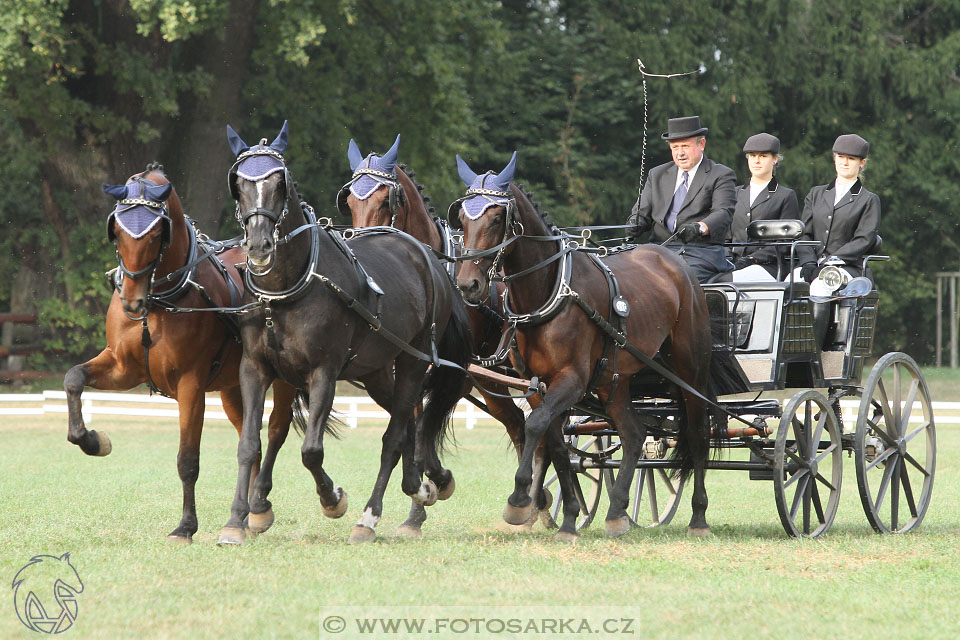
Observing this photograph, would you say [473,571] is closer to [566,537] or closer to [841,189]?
[566,537]

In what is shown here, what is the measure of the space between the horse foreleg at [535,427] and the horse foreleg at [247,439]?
1.55 meters

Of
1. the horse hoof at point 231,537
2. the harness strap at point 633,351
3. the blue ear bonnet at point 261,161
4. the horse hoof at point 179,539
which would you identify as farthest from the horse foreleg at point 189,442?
the harness strap at point 633,351

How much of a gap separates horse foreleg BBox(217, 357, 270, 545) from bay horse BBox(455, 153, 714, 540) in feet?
4.31

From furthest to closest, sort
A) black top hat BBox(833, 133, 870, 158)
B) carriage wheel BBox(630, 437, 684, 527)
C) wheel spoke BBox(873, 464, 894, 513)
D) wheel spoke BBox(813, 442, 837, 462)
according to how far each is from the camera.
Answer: black top hat BBox(833, 133, 870, 158), carriage wheel BBox(630, 437, 684, 527), wheel spoke BBox(873, 464, 894, 513), wheel spoke BBox(813, 442, 837, 462)

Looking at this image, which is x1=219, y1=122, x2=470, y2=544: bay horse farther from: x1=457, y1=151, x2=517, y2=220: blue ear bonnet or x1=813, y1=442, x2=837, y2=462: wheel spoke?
x1=813, y1=442, x2=837, y2=462: wheel spoke

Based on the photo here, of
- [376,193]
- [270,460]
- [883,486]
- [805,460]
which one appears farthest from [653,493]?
[270,460]

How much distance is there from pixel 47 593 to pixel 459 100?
17.3m

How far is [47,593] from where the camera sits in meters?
5.85

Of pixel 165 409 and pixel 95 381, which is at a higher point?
pixel 95 381

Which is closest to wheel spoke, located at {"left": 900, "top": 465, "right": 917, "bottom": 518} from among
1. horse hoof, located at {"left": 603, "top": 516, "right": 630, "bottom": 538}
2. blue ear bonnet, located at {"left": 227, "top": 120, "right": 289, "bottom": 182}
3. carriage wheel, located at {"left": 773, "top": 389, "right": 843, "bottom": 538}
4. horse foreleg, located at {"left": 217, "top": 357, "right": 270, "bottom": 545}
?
carriage wheel, located at {"left": 773, "top": 389, "right": 843, "bottom": 538}

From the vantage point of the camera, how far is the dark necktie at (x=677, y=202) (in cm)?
972

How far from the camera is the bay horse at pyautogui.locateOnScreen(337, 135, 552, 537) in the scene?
8.85 metres

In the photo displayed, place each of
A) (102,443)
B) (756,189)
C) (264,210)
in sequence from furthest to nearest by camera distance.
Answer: (756,189), (102,443), (264,210)

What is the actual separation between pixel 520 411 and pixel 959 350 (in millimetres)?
24146
